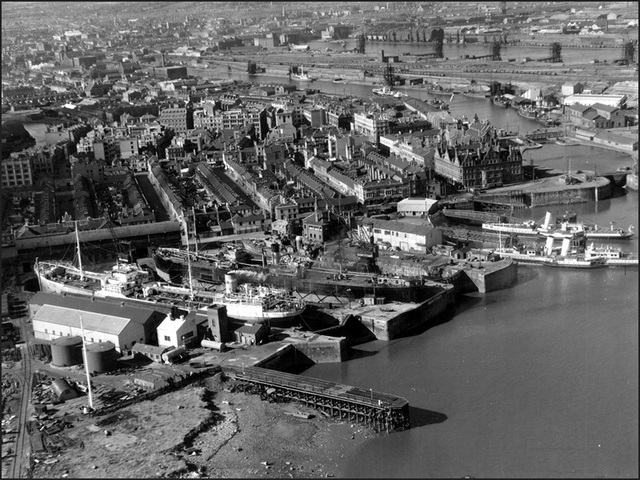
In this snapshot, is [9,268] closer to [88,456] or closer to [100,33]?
[88,456]

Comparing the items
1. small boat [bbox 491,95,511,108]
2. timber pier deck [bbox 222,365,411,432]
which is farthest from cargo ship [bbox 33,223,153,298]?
small boat [bbox 491,95,511,108]

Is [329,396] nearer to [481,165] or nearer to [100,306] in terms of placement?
[100,306]

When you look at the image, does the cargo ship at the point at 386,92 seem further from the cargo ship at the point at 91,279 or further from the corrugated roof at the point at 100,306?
Answer: the corrugated roof at the point at 100,306

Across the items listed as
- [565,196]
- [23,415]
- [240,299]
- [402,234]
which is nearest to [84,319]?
[240,299]

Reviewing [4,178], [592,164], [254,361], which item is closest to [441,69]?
[592,164]

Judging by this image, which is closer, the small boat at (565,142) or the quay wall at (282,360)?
the quay wall at (282,360)

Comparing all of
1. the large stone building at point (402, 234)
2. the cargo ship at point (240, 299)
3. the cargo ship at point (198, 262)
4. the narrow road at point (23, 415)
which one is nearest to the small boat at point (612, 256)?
the large stone building at point (402, 234)

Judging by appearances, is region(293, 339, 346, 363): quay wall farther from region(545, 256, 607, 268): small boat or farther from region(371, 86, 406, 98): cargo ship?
region(371, 86, 406, 98): cargo ship

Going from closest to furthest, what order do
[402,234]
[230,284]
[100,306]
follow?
[100,306] → [230,284] → [402,234]
